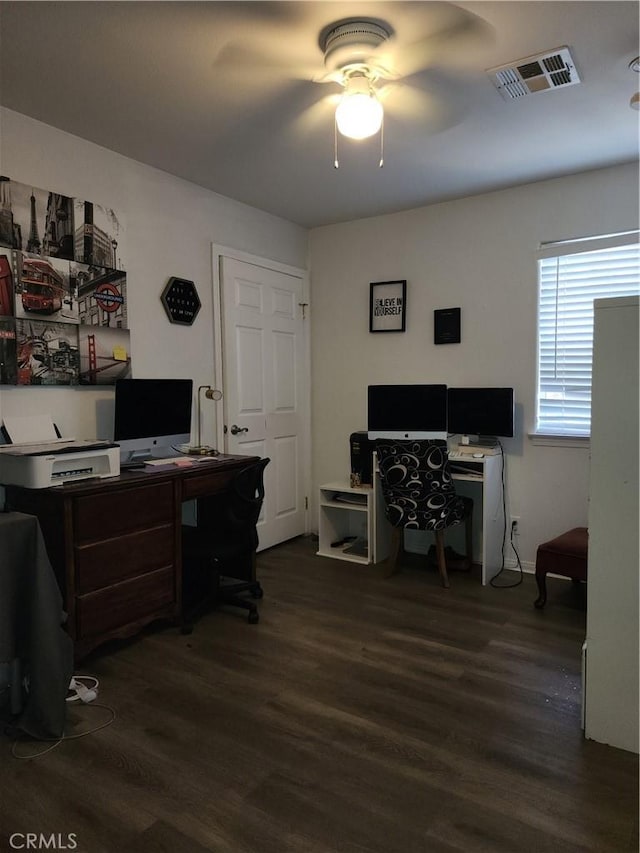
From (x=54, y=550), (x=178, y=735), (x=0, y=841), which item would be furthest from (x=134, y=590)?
(x=0, y=841)

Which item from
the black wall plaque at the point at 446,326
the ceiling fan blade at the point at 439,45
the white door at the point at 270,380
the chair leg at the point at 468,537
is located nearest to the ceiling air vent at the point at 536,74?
the ceiling fan blade at the point at 439,45

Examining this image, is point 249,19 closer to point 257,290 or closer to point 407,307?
point 257,290

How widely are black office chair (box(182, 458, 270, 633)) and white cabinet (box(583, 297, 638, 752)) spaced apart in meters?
1.74

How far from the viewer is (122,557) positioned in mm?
2703

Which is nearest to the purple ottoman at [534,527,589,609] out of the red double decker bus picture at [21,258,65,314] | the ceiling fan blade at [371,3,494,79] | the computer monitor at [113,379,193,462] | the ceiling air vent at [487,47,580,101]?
the computer monitor at [113,379,193,462]

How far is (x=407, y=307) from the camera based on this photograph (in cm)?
439

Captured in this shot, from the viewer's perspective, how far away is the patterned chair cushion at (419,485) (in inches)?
142

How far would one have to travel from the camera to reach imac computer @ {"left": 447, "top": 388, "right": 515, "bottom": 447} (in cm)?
379

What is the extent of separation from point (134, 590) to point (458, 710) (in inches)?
62.6

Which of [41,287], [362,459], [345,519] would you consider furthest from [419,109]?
[345,519]

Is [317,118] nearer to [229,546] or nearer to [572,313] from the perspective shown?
[572,313]

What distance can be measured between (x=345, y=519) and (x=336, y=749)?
257 centimetres

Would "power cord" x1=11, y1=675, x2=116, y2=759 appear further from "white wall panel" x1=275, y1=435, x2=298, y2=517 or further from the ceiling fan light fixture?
the ceiling fan light fixture

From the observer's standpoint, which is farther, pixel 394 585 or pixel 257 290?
pixel 257 290
